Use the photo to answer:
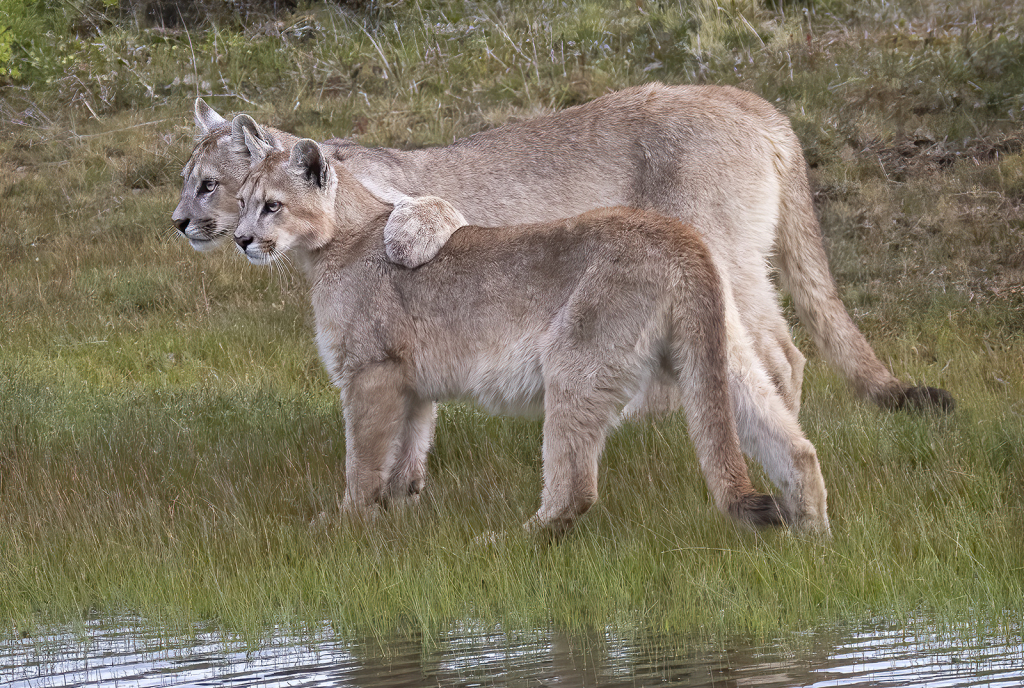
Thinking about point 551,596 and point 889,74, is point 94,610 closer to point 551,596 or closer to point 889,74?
point 551,596

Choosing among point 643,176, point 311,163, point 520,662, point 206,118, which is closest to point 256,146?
point 311,163

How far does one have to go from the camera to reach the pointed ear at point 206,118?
767 centimetres

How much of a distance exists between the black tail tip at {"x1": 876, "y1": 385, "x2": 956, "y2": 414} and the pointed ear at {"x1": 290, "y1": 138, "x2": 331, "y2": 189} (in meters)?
3.22

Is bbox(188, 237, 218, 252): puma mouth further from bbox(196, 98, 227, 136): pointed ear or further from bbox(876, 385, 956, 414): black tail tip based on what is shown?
bbox(876, 385, 956, 414): black tail tip

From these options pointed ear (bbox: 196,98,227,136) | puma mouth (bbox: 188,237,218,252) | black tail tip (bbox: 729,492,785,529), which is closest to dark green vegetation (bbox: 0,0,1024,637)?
black tail tip (bbox: 729,492,785,529)

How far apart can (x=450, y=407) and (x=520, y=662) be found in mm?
3940

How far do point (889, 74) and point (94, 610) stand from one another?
11.3m

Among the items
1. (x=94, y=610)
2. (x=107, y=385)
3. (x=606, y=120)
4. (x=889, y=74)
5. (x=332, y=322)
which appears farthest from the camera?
(x=889, y=74)

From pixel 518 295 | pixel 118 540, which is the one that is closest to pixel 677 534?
pixel 518 295

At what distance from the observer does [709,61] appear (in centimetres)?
1441

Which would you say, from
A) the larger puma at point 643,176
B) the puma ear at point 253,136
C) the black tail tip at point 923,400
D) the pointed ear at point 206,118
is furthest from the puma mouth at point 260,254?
the black tail tip at point 923,400

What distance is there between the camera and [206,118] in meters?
7.88

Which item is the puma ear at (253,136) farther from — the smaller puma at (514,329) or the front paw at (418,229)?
the front paw at (418,229)

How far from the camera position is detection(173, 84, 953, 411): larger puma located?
23.1 ft
